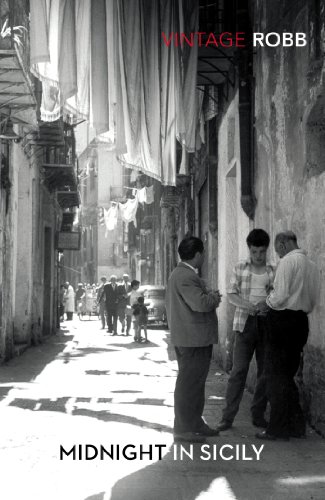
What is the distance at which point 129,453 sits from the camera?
18.2 feet

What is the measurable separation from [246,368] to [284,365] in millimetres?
629

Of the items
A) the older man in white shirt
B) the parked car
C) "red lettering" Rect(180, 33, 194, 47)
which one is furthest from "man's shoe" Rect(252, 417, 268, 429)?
the parked car

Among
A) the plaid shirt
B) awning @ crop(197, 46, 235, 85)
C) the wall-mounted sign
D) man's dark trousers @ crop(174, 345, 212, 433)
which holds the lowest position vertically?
man's dark trousers @ crop(174, 345, 212, 433)

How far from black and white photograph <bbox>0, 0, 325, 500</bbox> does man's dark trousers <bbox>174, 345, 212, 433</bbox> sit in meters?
0.01

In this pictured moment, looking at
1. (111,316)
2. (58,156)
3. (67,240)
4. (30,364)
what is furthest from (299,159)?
(67,240)

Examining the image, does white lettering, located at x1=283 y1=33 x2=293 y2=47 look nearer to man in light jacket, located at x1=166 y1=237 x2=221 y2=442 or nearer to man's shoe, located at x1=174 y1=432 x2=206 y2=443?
man in light jacket, located at x1=166 y1=237 x2=221 y2=442

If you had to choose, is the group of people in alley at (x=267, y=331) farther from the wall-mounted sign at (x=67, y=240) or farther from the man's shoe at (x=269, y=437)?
the wall-mounted sign at (x=67, y=240)

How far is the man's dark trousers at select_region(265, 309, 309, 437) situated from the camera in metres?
6.03

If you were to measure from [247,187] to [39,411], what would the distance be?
3837 mm

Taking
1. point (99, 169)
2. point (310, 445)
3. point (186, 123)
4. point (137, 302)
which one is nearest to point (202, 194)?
point (137, 302)

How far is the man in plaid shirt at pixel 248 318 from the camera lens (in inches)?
259

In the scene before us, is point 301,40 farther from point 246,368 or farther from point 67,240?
point 67,240

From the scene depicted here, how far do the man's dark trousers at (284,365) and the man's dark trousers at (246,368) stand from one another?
383 mm

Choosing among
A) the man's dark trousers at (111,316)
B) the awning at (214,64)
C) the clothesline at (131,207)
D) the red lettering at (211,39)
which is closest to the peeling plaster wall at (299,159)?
the red lettering at (211,39)
